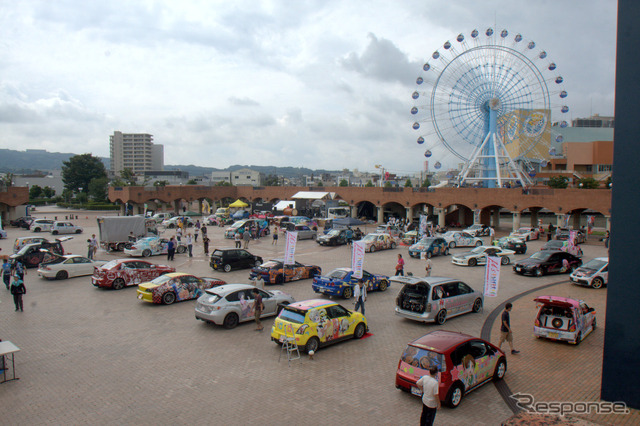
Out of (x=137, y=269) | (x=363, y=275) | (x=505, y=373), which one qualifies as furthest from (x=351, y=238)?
(x=505, y=373)

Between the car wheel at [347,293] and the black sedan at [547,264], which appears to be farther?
the black sedan at [547,264]

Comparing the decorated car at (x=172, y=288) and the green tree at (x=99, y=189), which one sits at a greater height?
the green tree at (x=99, y=189)

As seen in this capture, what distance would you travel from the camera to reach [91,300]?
17.3m

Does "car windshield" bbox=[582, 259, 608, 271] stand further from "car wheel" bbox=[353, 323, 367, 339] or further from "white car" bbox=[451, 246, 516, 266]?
"car wheel" bbox=[353, 323, 367, 339]

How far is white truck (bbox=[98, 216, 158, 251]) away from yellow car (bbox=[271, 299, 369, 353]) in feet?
72.6

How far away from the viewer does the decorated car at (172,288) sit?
53.6 ft

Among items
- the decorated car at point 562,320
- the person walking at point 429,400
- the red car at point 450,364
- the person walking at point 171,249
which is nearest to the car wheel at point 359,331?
the red car at point 450,364

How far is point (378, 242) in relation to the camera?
3225 centimetres

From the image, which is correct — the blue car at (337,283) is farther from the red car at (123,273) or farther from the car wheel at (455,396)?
the car wheel at (455,396)

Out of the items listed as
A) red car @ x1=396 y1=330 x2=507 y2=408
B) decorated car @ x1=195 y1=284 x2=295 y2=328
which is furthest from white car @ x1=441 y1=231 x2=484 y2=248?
red car @ x1=396 y1=330 x2=507 y2=408

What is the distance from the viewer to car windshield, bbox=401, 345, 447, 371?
861 cm

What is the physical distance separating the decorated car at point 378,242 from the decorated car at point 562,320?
18.9m

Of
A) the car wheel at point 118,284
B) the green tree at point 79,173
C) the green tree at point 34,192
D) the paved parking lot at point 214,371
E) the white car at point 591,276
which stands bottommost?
the paved parking lot at point 214,371

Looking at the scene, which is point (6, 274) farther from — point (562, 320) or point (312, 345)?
point (562, 320)
